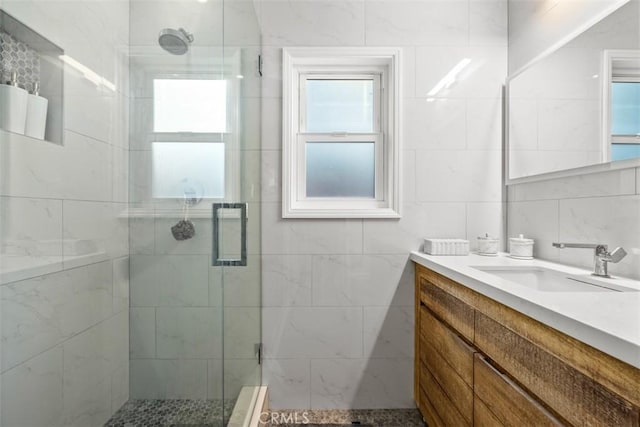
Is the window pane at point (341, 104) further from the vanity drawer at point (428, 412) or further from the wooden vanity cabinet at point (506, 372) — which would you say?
the vanity drawer at point (428, 412)

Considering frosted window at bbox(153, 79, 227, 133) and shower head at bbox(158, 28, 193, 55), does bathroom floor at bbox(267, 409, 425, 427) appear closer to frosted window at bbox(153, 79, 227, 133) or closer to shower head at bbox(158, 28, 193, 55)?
frosted window at bbox(153, 79, 227, 133)

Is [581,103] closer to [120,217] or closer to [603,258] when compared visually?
[603,258]

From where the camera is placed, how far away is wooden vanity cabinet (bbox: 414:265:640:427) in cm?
58

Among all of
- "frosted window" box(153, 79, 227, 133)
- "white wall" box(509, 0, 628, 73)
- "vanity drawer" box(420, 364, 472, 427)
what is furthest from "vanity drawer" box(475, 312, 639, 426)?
"white wall" box(509, 0, 628, 73)

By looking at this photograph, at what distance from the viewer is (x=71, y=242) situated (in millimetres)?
878

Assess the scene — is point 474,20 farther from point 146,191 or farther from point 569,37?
point 146,191

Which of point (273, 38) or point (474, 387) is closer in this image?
point (474, 387)

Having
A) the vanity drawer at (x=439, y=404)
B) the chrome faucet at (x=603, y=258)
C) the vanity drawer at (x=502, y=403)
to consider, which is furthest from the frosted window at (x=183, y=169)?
the chrome faucet at (x=603, y=258)

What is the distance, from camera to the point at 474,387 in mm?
1050

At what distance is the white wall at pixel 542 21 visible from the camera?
4.28 ft

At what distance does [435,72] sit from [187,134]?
1395 millimetres

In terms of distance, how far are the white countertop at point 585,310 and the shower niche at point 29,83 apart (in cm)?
123

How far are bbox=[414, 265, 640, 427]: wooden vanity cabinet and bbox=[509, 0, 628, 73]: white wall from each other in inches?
47.6

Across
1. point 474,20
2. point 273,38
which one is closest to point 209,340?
point 273,38
